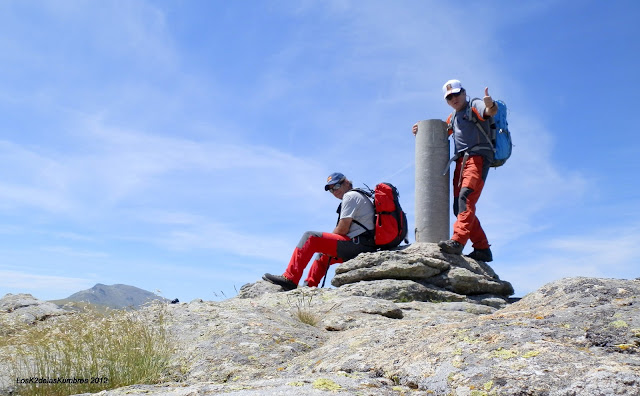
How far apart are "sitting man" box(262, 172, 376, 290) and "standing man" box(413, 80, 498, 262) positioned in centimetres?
146

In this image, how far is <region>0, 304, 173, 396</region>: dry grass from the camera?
4781 millimetres

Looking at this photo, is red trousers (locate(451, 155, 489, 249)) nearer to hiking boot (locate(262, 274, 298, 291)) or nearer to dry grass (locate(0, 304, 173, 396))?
hiking boot (locate(262, 274, 298, 291))

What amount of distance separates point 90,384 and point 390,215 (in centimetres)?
734

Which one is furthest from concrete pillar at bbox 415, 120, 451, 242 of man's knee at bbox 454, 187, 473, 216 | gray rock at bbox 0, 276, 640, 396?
gray rock at bbox 0, 276, 640, 396

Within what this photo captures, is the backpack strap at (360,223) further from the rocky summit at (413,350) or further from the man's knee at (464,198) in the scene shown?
the rocky summit at (413,350)

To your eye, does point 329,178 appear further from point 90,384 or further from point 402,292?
point 90,384

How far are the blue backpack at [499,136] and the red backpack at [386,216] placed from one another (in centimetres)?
197

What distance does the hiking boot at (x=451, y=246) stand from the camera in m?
10.5

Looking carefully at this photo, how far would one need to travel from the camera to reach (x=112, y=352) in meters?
4.98

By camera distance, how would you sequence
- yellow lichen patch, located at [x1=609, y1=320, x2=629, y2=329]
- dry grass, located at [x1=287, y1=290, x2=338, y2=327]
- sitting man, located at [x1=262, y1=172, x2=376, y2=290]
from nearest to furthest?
yellow lichen patch, located at [x1=609, y1=320, x2=629, y2=329], dry grass, located at [x1=287, y1=290, x2=338, y2=327], sitting man, located at [x1=262, y1=172, x2=376, y2=290]

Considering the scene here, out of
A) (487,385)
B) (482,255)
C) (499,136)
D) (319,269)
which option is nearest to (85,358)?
(487,385)

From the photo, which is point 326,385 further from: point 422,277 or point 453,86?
point 453,86

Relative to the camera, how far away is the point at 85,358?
5.00m

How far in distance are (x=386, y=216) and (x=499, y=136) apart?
2548mm
